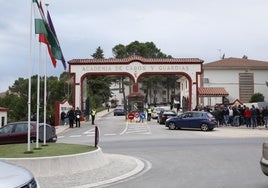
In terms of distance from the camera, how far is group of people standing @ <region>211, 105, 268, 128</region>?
3297 centimetres

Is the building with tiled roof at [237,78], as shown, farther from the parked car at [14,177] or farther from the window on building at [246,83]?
the parked car at [14,177]

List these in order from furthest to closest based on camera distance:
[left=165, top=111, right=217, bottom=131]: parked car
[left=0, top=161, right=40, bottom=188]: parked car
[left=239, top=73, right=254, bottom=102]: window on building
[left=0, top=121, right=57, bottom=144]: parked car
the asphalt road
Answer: [left=239, top=73, right=254, bottom=102]: window on building → [left=165, top=111, right=217, bottom=131]: parked car → [left=0, top=121, right=57, bottom=144]: parked car → the asphalt road → [left=0, top=161, right=40, bottom=188]: parked car

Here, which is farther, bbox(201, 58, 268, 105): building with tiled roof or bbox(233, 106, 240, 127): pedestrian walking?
bbox(201, 58, 268, 105): building with tiled roof

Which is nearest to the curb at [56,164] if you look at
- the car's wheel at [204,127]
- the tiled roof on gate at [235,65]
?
the car's wheel at [204,127]

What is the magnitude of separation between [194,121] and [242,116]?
559 cm

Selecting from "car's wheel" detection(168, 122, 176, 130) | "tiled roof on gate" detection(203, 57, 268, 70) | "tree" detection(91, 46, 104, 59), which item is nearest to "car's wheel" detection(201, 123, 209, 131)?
"car's wheel" detection(168, 122, 176, 130)

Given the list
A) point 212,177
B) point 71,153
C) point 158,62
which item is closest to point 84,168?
point 71,153

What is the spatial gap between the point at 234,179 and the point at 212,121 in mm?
20779

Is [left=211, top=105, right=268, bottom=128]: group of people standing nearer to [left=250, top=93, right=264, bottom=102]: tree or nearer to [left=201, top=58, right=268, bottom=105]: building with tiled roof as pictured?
[left=250, top=93, right=264, bottom=102]: tree

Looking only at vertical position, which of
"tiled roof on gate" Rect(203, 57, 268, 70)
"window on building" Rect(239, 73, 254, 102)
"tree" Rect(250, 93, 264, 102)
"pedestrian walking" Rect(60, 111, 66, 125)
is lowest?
"pedestrian walking" Rect(60, 111, 66, 125)

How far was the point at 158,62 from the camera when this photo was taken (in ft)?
165

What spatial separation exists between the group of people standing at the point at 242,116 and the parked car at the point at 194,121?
10.9 ft

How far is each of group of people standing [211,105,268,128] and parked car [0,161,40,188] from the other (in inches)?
1119

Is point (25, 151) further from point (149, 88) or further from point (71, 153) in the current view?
point (149, 88)
